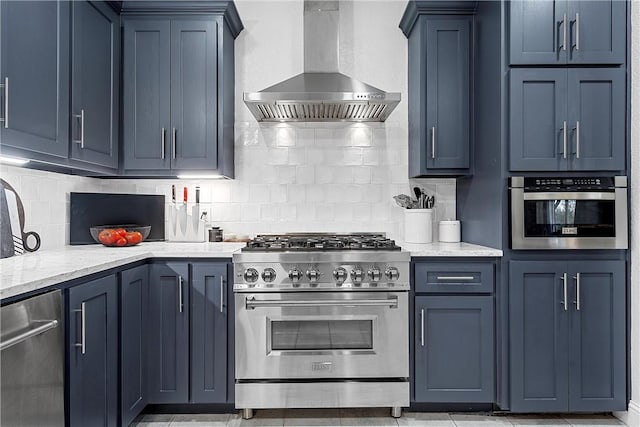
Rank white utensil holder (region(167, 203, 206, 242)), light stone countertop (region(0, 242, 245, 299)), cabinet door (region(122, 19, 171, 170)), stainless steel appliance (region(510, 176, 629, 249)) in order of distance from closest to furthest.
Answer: light stone countertop (region(0, 242, 245, 299)) < stainless steel appliance (region(510, 176, 629, 249)) < cabinet door (region(122, 19, 171, 170)) < white utensil holder (region(167, 203, 206, 242))

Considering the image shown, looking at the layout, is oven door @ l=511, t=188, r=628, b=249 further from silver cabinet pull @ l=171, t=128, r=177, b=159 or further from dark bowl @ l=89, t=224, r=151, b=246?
dark bowl @ l=89, t=224, r=151, b=246

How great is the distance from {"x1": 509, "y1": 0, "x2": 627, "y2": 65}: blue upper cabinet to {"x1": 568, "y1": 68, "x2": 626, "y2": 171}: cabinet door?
3.5 inches

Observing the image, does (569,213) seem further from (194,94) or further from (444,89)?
(194,94)

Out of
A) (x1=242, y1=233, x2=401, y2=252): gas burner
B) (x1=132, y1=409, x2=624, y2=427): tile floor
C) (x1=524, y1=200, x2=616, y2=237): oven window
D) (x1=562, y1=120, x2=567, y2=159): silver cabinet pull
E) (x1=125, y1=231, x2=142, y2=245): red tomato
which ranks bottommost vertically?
(x1=132, y1=409, x2=624, y2=427): tile floor

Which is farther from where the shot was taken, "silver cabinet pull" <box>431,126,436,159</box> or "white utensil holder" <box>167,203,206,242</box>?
"white utensil holder" <box>167,203,206,242</box>

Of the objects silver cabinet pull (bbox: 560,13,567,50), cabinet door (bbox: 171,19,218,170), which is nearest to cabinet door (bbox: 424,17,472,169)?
silver cabinet pull (bbox: 560,13,567,50)

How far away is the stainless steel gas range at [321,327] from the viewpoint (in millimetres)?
2322

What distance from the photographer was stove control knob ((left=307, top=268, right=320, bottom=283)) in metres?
2.31

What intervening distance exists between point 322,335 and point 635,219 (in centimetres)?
178

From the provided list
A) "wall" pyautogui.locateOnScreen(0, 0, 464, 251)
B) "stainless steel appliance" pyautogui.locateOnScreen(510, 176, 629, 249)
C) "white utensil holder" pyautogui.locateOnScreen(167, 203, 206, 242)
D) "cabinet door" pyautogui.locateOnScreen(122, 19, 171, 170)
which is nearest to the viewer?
"stainless steel appliance" pyautogui.locateOnScreen(510, 176, 629, 249)

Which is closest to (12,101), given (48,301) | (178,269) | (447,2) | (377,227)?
(48,301)

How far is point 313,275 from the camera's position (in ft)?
7.58

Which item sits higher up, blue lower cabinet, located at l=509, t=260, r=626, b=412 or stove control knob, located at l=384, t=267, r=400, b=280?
stove control knob, located at l=384, t=267, r=400, b=280

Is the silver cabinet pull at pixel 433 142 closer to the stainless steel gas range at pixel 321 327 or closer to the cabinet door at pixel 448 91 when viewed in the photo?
the cabinet door at pixel 448 91
